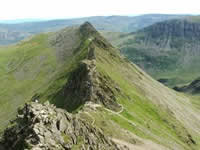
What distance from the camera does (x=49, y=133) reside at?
49.7 m

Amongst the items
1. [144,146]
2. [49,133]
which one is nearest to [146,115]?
[144,146]

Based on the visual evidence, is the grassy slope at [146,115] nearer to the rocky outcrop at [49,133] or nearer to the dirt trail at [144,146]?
the dirt trail at [144,146]

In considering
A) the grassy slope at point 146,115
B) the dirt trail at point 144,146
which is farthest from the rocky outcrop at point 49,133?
the grassy slope at point 146,115

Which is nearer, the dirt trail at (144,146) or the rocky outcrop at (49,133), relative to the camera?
the rocky outcrop at (49,133)

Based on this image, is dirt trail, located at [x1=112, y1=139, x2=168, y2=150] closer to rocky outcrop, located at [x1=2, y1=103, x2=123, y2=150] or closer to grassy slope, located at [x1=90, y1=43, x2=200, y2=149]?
grassy slope, located at [x1=90, y1=43, x2=200, y2=149]

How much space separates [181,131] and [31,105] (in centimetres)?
8507

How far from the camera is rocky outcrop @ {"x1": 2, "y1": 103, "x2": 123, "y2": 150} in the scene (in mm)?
47625

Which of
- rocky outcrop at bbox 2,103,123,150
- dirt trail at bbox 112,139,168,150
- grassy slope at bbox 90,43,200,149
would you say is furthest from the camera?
grassy slope at bbox 90,43,200,149

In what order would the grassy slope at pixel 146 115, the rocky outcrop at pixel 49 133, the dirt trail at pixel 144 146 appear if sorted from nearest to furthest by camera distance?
the rocky outcrop at pixel 49 133
the dirt trail at pixel 144 146
the grassy slope at pixel 146 115

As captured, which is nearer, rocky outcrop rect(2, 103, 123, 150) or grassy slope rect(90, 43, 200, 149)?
rocky outcrop rect(2, 103, 123, 150)

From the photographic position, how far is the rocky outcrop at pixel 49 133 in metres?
47.6

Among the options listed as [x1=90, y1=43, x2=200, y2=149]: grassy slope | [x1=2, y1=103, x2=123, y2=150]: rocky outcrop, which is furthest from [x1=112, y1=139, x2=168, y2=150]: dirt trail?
[x1=2, y1=103, x2=123, y2=150]: rocky outcrop

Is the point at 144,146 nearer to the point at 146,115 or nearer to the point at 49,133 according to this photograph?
the point at 146,115

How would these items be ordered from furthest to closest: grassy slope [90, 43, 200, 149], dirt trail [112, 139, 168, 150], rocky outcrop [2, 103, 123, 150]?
grassy slope [90, 43, 200, 149] < dirt trail [112, 139, 168, 150] < rocky outcrop [2, 103, 123, 150]
